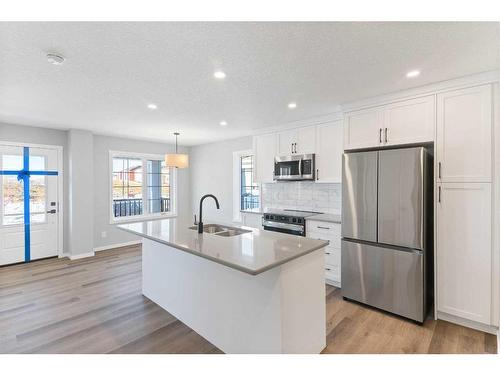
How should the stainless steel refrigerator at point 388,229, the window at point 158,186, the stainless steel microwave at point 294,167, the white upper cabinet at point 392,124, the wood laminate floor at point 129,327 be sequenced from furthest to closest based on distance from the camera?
the window at point 158,186
the stainless steel microwave at point 294,167
the white upper cabinet at point 392,124
the stainless steel refrigerator at point 388,229
the wood laminate floor at point 129,327

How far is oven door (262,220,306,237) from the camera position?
3654 mm

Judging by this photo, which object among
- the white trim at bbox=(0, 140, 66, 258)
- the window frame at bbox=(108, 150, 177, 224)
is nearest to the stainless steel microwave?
the window frame at bbox=(108, 150, 177, 224)

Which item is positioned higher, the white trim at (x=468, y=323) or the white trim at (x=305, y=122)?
the white trim at (x=305, y=122)

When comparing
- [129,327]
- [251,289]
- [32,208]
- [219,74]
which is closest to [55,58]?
[219,74]

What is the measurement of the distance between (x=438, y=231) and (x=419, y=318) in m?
0.89

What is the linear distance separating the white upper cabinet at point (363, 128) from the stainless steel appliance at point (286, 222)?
124cm

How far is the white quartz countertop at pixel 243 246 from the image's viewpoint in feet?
5.12

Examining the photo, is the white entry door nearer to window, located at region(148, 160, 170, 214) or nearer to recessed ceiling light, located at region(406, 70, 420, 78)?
window, located at region(148, 160, 170, 214)

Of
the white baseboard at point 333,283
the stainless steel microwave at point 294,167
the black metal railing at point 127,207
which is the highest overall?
the stainless steel microwave at point 294,167

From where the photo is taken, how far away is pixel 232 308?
2029mm

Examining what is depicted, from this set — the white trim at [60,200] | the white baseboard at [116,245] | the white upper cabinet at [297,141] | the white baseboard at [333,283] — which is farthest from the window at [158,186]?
the white baseboard at [333,283]

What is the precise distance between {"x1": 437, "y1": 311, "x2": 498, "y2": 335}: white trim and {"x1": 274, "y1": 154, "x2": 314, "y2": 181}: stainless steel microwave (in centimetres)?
221

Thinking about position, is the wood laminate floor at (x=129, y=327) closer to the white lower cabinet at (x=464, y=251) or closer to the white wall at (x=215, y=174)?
the white lower cabinet at (x=464, y=251)
